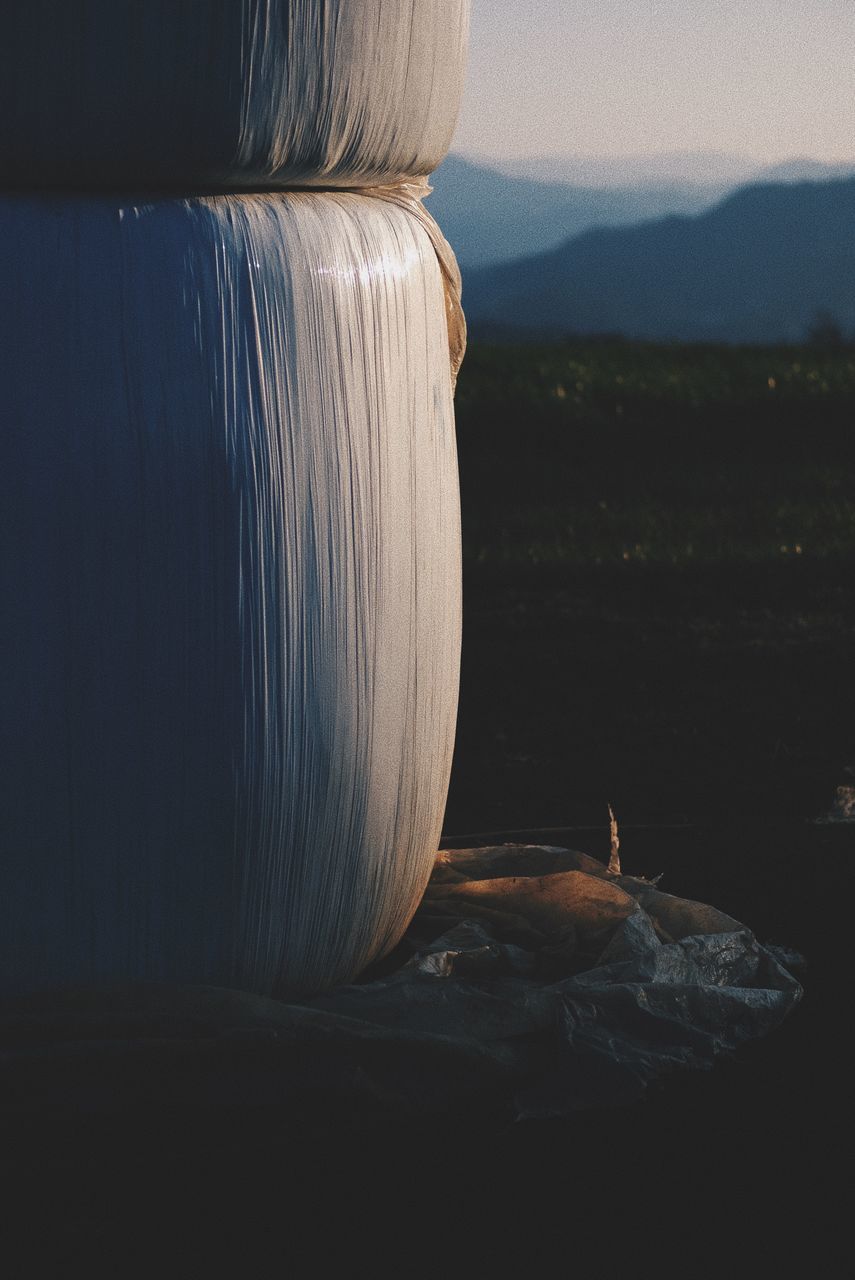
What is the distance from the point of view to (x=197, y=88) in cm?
207

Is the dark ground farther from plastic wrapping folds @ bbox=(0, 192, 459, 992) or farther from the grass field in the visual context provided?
plastic wrapping folds @ bbox=(0, 192, 459, 992)

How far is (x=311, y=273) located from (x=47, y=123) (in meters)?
0.43

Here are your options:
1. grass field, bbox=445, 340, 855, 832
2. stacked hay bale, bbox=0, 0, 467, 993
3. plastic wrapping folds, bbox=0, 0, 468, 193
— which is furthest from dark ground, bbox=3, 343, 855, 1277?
plastic wrapping folds, bbox=0, 0, 468, 193

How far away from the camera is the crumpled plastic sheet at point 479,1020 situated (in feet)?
7.14

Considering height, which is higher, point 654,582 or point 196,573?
point 196,573

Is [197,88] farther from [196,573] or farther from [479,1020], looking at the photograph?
[479,1020]

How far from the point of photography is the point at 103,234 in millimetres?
2074

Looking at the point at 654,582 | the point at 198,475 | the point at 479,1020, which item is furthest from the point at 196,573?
the point at 654,582

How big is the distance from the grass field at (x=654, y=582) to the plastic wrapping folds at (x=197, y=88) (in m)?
1.88

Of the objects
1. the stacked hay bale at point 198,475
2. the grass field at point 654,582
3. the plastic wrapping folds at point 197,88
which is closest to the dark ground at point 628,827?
the grass field at point 654,582

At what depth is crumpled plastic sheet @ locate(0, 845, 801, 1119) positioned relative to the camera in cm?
218

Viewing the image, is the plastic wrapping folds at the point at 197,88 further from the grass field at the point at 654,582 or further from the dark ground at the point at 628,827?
the grass field at the point at 654,582

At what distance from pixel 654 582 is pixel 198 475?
12.6ft

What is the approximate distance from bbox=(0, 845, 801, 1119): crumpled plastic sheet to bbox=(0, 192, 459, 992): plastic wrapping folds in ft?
0.31
